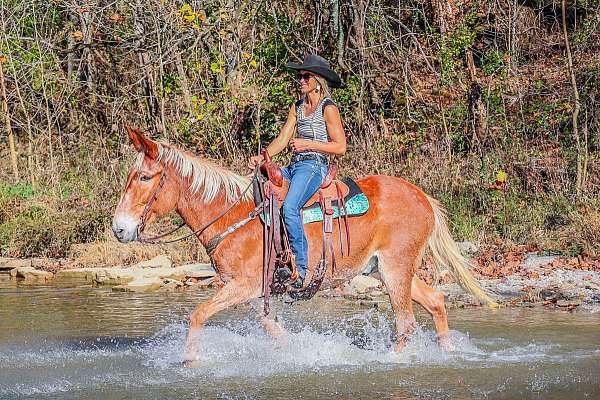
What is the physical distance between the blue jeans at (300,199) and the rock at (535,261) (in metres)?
5.60

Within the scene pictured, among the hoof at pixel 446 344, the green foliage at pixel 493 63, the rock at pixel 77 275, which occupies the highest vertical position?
the green foliage at pixel 493 63

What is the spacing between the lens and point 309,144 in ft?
26.1

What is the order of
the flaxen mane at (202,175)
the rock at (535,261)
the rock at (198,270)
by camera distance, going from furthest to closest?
the rock at (198,270) → the rock at (535,261) → the flaxen mane at (202,175)

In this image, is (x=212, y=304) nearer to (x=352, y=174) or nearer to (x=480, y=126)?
(x=352, y=174)

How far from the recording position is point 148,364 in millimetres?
8078

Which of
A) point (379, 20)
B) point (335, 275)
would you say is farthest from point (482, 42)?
point (335, 275)

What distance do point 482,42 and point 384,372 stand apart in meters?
13.5

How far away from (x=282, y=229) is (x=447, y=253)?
1876mm

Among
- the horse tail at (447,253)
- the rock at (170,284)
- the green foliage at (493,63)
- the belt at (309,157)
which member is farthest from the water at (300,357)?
the green foliage at (493,63)

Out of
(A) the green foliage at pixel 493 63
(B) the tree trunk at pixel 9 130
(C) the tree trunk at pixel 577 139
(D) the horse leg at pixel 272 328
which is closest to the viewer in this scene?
(D) the horse leg at pixel 272 328

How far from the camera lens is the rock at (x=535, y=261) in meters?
12.8

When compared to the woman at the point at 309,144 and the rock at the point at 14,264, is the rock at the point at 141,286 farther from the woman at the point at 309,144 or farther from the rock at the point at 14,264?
the woman at the point at 309,144

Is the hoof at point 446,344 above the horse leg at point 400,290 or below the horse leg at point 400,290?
below

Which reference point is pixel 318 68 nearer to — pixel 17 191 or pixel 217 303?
pixel 217 303
